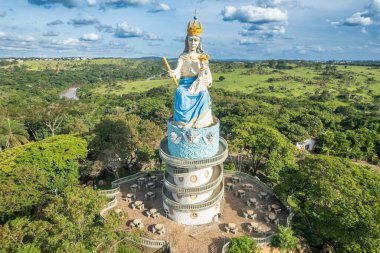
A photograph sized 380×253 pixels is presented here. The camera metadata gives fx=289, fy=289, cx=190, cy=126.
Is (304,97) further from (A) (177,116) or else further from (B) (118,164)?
(A) (177,116)

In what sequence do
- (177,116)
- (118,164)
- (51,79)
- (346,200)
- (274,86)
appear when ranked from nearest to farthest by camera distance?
(346,200), (177,116), (118,164), (274,86), (51,79)

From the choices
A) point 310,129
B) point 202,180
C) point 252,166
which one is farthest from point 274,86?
point 202,180

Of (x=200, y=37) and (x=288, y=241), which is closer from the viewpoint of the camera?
(x=288, y=241)

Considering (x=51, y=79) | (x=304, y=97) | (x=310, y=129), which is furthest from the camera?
(x=51, y=79)

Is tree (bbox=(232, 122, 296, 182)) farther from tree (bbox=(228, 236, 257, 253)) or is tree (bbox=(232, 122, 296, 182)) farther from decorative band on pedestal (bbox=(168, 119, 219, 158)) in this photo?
tree (bbox=(228, 236, 257, 253))

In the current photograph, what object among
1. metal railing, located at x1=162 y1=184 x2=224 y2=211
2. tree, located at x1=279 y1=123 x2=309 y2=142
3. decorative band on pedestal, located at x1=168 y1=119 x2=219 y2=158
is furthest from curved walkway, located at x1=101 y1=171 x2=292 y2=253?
tree, located at x1=279 y1=123 x2=309 y2=142

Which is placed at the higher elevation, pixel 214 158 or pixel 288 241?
pixel 214 158

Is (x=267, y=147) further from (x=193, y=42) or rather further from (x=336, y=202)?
(x=193, y=42)
